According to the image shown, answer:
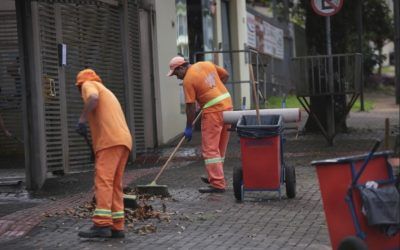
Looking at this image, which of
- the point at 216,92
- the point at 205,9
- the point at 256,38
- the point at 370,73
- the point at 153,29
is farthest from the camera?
the point at 370,73

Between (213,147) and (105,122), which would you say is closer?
(105,122)

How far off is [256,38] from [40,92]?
15990mm

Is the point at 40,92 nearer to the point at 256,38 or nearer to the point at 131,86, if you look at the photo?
the point at 131,86

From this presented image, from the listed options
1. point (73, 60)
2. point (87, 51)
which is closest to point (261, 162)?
point (73, 60)

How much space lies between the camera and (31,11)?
9898 mm

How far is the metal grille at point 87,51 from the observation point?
11359 millimetres

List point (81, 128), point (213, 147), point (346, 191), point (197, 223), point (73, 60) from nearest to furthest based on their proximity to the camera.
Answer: point (346, 191)
point (81, 128)
point (197, 223)
point (213, 147)
point (73, 60)

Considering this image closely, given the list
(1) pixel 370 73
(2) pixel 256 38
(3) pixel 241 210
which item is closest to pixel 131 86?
(3) pixel 241 210

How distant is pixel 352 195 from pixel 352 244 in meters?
0.35

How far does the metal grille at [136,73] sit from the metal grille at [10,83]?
2044 mm

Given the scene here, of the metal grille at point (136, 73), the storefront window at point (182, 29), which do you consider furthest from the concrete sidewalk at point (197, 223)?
the storefront window at point (182, 29)

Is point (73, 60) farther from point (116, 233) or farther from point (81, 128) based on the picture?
point (116, 233)

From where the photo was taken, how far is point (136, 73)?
1378cm

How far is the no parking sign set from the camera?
44.0ft
